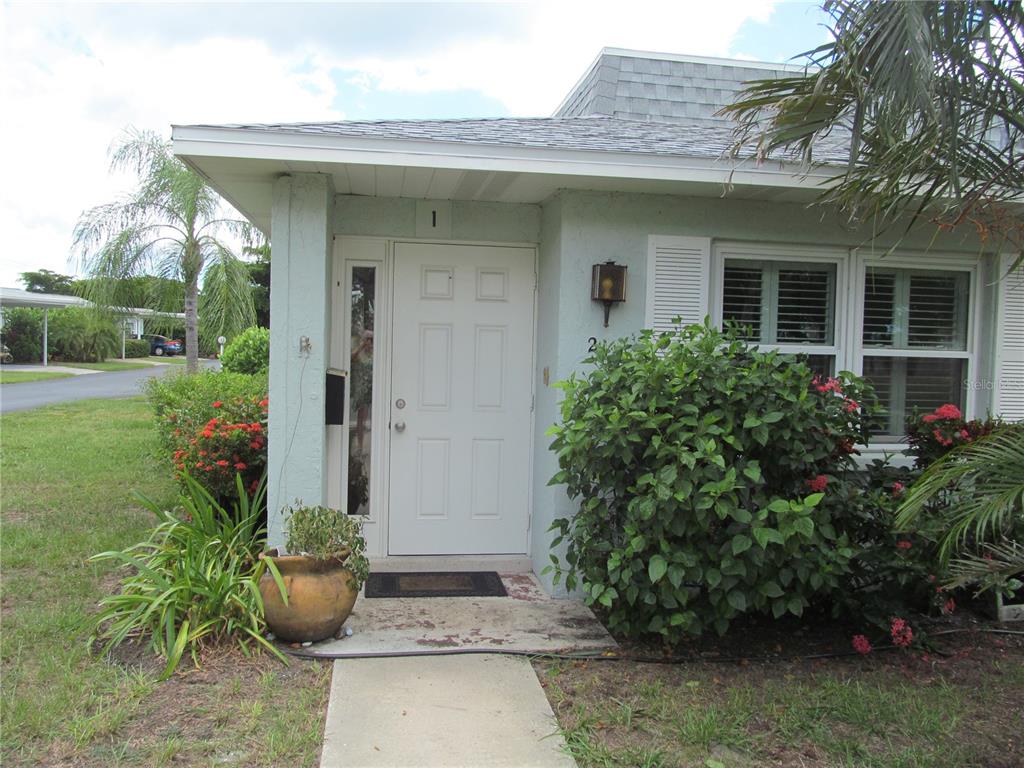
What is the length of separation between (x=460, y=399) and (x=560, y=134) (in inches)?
78.0

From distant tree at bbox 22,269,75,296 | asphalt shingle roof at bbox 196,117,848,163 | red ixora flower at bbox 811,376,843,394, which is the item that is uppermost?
distant tree at bbox 22,269,75,296

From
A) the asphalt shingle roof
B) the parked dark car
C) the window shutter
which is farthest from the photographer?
the parked dark car

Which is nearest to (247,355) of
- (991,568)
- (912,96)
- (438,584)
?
(438,584)

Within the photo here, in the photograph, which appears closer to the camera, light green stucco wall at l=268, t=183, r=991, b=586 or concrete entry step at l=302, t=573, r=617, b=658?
concrete entry step at l=302, t=573, r=617, b=658

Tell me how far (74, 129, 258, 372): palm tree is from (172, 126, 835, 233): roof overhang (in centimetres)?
860

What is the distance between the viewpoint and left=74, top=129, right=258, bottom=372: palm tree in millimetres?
13148

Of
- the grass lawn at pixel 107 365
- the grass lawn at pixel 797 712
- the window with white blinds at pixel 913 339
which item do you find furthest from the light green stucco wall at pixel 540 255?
the grass lawn at pixel 107 365

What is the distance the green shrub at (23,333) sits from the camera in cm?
3080

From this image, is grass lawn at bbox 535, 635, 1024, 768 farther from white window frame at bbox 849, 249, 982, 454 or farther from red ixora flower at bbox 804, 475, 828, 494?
white window frame at bbox 849, 249, 982, 454

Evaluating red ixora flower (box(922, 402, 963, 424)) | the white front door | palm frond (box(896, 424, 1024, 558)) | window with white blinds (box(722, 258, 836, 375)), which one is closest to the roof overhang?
window with white blinds (box(722, 258, 836, 375))

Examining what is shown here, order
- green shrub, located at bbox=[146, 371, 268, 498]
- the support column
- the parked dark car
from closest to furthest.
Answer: the support column, green shrub, located at bbox=[146, 371, 268, 498], the parked dark car

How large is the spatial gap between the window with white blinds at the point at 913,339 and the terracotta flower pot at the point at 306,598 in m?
3.90

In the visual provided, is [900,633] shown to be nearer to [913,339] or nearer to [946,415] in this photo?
[946,415]

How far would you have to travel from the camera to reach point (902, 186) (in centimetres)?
465
